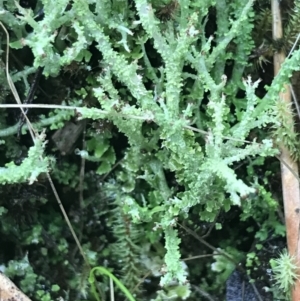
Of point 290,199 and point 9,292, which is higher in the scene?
point 290,199

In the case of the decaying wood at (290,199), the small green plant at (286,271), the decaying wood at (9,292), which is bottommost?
the decaying wood at (9,292)

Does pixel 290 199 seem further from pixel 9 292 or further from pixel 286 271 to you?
pixel 9 292

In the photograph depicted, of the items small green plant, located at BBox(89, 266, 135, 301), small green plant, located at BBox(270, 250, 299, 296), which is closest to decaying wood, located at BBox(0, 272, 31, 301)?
small green plant, located at BBox(89, 266, 135, 301)

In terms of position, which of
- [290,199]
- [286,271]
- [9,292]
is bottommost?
[9,292]

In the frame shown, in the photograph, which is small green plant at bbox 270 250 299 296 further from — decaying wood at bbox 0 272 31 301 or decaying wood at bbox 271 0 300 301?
decaying wood at bbox 0 272 31 301

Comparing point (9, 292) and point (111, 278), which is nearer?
point (9, 292)

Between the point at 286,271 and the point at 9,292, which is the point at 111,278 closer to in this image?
the point at 9,292

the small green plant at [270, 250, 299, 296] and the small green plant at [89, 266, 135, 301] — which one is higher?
the small green plant at [270, 250, 299, 296]

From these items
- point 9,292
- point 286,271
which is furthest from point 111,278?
point 286,271

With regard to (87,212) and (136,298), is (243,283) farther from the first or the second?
(87,212)

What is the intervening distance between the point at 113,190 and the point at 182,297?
0.33 metres

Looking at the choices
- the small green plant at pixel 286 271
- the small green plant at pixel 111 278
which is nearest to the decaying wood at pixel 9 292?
the small green plant at pixel 111 278

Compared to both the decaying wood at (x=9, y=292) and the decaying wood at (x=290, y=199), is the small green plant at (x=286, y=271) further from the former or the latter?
the decaying wood at (x=9, y=292)

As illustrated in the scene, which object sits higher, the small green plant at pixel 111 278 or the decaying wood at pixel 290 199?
the decaying wood at pixel 290 199
